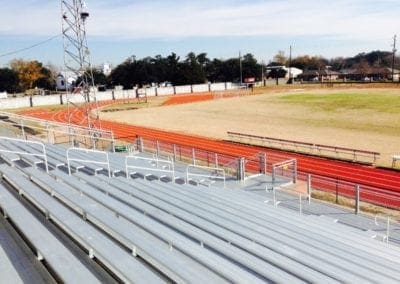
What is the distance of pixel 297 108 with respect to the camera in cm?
5275

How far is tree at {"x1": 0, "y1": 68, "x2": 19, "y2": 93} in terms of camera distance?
3942 inches

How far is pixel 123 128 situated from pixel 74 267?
36.3 meters

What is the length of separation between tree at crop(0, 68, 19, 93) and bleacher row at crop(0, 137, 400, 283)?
100622 mm

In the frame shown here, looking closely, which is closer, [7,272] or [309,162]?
[7,272]

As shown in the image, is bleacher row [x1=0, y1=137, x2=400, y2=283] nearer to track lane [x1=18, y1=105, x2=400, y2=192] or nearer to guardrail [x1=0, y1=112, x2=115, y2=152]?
guardrail [x1=0, y1=112, x2=115, y2=152]

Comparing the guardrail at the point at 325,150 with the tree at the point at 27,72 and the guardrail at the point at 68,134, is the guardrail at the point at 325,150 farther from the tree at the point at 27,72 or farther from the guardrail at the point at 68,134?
the tree at the point at 27,72

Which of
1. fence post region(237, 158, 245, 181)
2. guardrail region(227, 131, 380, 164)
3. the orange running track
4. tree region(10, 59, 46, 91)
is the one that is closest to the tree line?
tree region(10, 59, 46, 91)

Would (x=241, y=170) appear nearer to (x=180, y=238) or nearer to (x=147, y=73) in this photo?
(x=180, y=238)

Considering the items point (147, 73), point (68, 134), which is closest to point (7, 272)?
point (68, 134)

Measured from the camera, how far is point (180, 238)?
638cm

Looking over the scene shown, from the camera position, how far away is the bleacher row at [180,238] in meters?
5.21

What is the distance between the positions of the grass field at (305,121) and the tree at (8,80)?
54.6 meters

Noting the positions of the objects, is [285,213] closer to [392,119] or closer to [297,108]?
[392,119]

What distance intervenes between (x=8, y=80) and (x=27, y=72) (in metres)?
8.31
